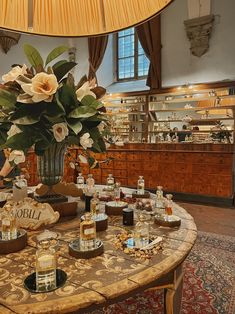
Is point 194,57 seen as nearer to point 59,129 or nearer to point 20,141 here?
point 59,129

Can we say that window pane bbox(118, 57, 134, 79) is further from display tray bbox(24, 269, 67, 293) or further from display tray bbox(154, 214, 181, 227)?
display tray bbox(24, 269, 67, 293)

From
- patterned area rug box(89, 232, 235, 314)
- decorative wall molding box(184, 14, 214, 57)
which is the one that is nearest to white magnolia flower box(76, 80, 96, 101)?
patterned area rug box(89, 232, 235, 314)

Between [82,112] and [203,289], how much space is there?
5.45 feet

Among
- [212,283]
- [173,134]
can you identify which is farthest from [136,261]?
[173,134]

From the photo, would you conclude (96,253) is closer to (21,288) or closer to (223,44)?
(21,288)

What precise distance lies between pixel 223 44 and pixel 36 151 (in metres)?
5.54

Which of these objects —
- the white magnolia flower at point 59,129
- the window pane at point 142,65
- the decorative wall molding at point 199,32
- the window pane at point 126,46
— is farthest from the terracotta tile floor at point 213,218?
the window pane at point 126,46

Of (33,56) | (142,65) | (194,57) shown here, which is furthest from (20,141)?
(142,65)

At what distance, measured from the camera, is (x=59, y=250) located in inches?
40.2

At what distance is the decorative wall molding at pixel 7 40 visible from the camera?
618 centimetres

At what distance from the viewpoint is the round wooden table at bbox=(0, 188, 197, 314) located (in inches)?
27.4

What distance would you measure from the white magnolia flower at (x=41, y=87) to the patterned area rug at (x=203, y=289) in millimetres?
1421

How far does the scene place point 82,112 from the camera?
48.3 inches

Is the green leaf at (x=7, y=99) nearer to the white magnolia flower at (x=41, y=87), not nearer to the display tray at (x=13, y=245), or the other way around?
the white magnolia flower at (x=41, y=87)
